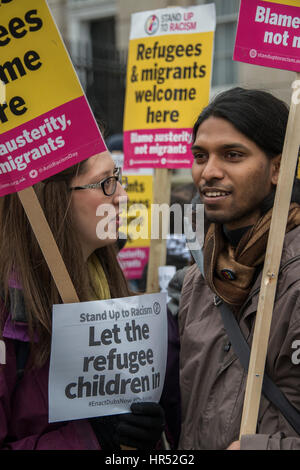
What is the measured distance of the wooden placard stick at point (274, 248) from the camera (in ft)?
5.87

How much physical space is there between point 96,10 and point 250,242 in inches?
502

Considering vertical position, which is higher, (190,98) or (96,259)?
(190,98)

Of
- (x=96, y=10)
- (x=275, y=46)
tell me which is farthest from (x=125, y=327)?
(x=96, y=10)

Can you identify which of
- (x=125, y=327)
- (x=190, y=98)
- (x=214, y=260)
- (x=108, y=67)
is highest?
(x=190, y=98)

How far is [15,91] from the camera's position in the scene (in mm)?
1854

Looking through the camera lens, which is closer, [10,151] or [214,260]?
[10,151]

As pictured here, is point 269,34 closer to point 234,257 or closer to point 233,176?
point 233,176

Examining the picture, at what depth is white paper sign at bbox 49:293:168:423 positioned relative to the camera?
1896 mm

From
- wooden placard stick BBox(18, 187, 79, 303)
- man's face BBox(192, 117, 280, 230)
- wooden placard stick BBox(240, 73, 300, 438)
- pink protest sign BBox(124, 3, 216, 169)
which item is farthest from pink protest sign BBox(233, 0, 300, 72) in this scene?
pink protest sign BBox(124, 3, 216, 169)

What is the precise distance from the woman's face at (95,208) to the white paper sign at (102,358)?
0.33 m

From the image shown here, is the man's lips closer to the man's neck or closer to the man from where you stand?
the man

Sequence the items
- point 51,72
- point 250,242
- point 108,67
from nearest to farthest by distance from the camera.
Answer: point 51,72 → point 250,242 → point 108,67

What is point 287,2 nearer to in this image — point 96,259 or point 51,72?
point 51,72

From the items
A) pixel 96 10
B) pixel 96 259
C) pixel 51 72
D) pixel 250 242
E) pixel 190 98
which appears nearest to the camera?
pixel 51 72
